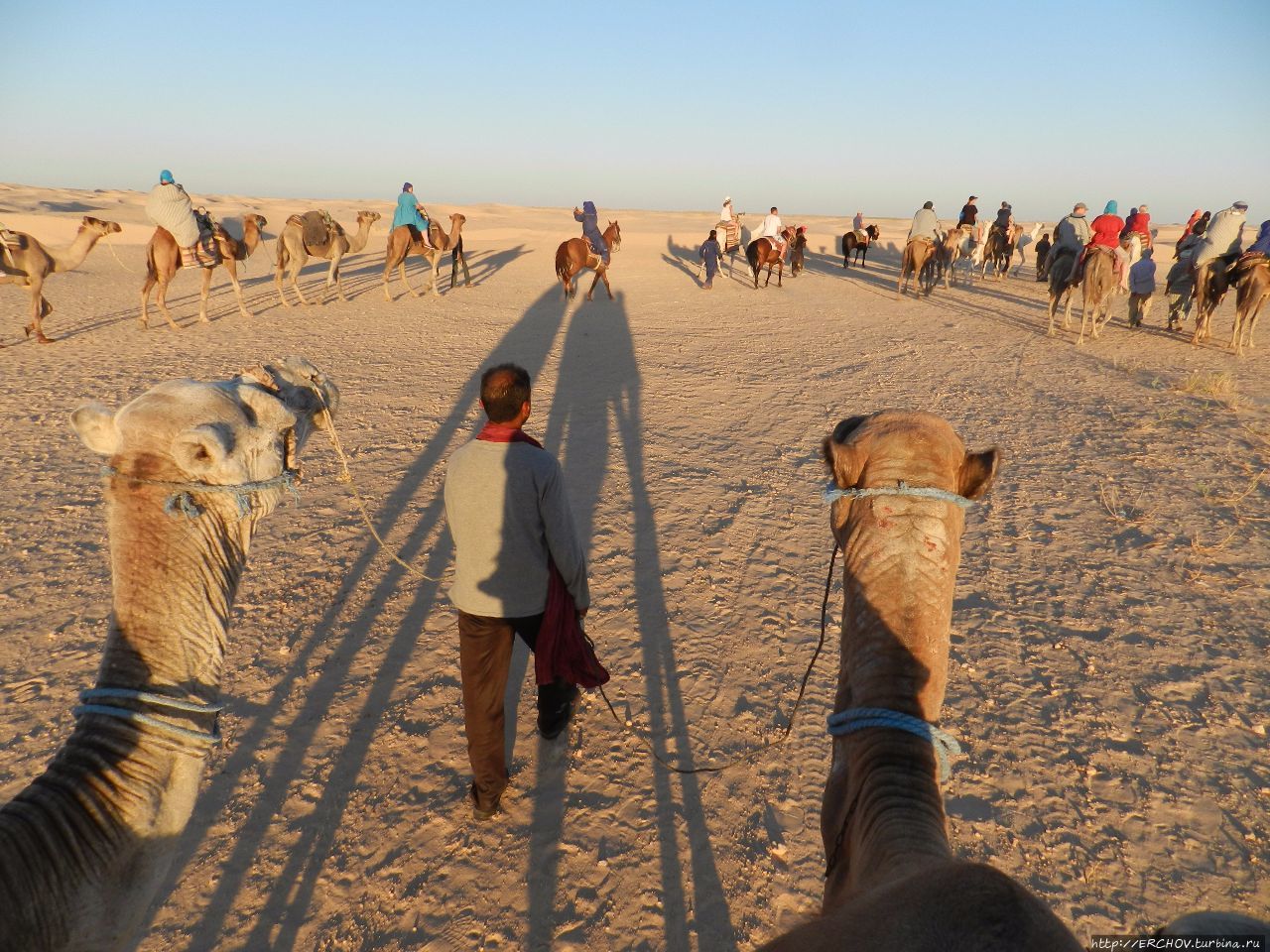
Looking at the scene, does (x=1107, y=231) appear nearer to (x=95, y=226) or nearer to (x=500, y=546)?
(x=500, y=546)

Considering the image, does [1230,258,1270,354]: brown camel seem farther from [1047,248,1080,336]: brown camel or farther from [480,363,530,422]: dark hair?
[480,363,530,422]: dark hair

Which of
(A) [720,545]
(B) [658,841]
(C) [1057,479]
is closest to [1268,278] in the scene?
(C) [1057,479]

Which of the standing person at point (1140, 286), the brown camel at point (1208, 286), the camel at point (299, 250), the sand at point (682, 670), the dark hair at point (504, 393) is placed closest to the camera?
the dark hair at point (504, 393)

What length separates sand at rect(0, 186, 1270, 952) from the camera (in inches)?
111

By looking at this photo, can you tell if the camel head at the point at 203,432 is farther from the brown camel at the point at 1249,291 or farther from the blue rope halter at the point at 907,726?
the brown camel at the point at 1249,291

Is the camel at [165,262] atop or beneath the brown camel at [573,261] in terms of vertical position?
beneath

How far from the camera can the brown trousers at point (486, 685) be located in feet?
9.48

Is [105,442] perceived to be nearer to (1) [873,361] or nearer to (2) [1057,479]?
(2) [1057,479]

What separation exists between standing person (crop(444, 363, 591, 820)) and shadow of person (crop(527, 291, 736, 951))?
1.87 ft

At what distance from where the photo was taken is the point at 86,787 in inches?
67.0

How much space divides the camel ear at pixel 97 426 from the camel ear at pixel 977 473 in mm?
2255

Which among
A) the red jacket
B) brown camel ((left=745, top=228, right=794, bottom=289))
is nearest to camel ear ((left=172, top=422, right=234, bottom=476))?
the red jacket

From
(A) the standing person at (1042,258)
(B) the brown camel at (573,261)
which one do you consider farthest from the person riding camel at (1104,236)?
(B) the brown camel at (573,261)

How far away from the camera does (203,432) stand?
5.80ft
